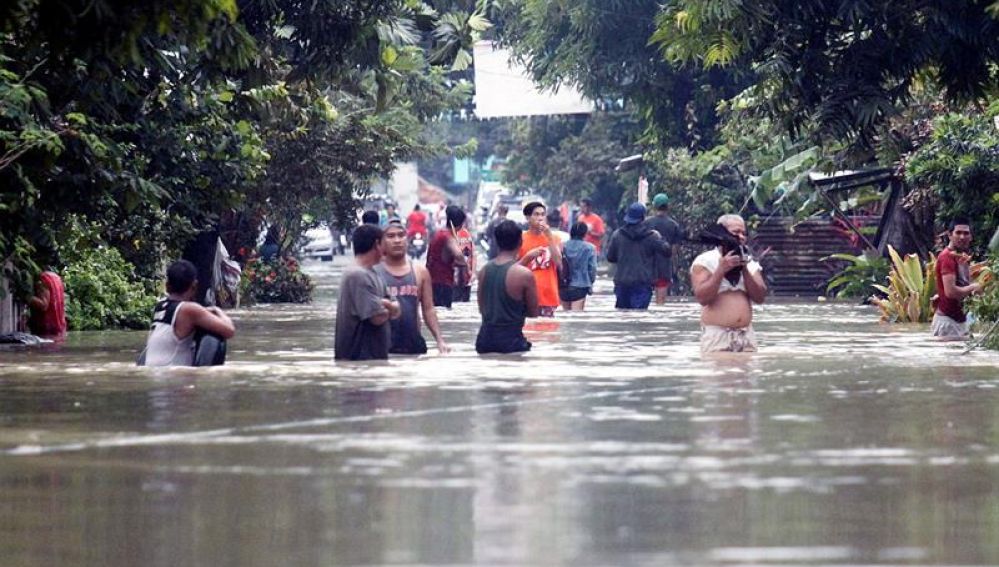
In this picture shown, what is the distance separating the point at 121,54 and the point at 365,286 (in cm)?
352

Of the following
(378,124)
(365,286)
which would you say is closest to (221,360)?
(365,286)

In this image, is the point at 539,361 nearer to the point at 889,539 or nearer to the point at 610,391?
the point at 610,391

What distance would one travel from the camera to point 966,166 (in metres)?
26.3

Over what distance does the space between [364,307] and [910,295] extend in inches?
441

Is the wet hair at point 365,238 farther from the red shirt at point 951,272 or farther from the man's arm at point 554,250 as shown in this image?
the man's arm at point 554,250

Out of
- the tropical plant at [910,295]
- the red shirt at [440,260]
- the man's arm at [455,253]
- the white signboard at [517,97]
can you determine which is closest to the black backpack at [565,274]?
the red shirt at [440,260]

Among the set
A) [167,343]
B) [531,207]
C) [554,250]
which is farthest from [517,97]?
[167,343]

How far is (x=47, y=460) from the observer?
1095 cm

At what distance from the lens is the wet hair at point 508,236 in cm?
1827

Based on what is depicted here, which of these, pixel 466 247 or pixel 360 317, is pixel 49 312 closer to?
pixel 360 317

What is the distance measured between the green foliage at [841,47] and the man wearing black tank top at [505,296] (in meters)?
3.16

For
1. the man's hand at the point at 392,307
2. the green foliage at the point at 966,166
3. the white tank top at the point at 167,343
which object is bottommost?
the white tank top at the point at 167,343

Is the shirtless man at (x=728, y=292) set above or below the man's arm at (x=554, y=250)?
below

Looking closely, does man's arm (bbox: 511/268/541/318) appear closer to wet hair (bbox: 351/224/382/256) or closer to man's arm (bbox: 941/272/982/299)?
wet hair (bbox: 351/224/382/256)
